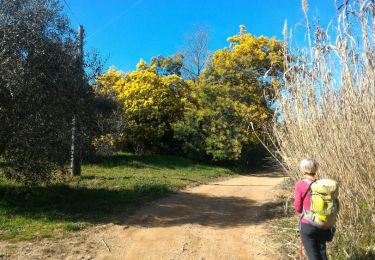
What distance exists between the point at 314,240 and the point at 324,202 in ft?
1.63

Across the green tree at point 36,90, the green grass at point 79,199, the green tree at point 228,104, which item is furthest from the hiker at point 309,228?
the green tree at point 228,104

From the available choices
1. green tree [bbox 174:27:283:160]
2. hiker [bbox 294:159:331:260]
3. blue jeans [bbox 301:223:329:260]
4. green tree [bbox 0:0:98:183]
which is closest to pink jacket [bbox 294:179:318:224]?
hiker [bbox 294:159:331:260]

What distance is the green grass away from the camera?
26.2ft

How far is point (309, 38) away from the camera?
19.2ft

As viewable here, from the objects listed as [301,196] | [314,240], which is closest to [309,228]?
[314,240]

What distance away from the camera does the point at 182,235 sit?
789cm

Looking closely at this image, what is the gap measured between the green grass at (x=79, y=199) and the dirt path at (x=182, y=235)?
1.89 ft

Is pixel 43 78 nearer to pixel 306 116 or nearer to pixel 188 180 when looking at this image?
pixel 306 116

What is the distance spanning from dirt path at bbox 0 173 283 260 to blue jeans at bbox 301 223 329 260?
195 centimetres

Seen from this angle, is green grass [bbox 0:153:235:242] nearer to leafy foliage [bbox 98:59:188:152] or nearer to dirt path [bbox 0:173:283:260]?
dirt path [bbox 0:173:283:260]

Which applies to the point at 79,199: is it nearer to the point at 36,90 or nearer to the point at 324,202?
the point at 36,90

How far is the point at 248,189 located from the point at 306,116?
28.9ft

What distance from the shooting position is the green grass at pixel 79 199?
798cm

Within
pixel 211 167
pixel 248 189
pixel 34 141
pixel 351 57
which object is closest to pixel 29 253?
→ pixel 34 141
